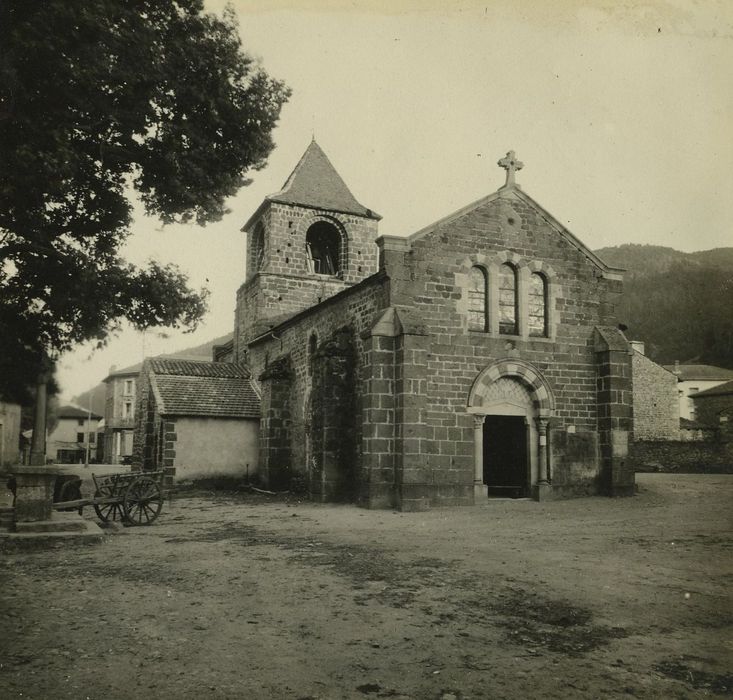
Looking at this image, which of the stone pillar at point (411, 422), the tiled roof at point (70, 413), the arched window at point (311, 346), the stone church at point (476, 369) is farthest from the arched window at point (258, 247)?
the tiled roof at point (70, 413)

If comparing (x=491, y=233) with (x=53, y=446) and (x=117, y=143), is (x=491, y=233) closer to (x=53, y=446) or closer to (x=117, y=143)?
(x=117, y=143)

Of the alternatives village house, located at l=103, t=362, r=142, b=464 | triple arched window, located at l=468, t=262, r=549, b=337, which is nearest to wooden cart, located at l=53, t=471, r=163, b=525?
triple arched window, located at l=468, t=262, r=549, b=337

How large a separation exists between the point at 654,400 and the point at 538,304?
28525 mm

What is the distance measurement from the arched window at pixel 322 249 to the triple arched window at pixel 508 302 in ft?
37.1

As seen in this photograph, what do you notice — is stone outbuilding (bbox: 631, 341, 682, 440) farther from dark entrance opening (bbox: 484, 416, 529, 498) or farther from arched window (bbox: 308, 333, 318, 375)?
arched window (bbox: 308, 333, 318, 375)

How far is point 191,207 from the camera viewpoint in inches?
490

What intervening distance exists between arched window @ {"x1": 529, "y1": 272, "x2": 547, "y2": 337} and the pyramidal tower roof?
10677 millimetres

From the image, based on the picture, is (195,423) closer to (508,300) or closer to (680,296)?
(508,300)

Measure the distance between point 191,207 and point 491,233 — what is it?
25.4 feet

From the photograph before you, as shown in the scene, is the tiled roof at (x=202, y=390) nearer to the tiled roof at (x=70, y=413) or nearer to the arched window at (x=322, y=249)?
the arched window at (x=322, y=249)

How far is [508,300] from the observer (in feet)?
55.0

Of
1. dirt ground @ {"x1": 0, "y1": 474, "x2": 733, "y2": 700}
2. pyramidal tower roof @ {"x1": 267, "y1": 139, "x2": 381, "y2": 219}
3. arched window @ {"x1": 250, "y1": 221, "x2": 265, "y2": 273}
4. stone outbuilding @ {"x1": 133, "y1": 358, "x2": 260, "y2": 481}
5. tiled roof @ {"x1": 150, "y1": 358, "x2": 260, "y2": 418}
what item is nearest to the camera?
dirt ground @ {"x1": 0, "y1": 474, "x2": 733, "y2": 700}

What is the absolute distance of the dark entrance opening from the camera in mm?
17234

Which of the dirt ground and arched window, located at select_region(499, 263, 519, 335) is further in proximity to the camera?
arched window, located at select_region(499, 263, 519, 335)
